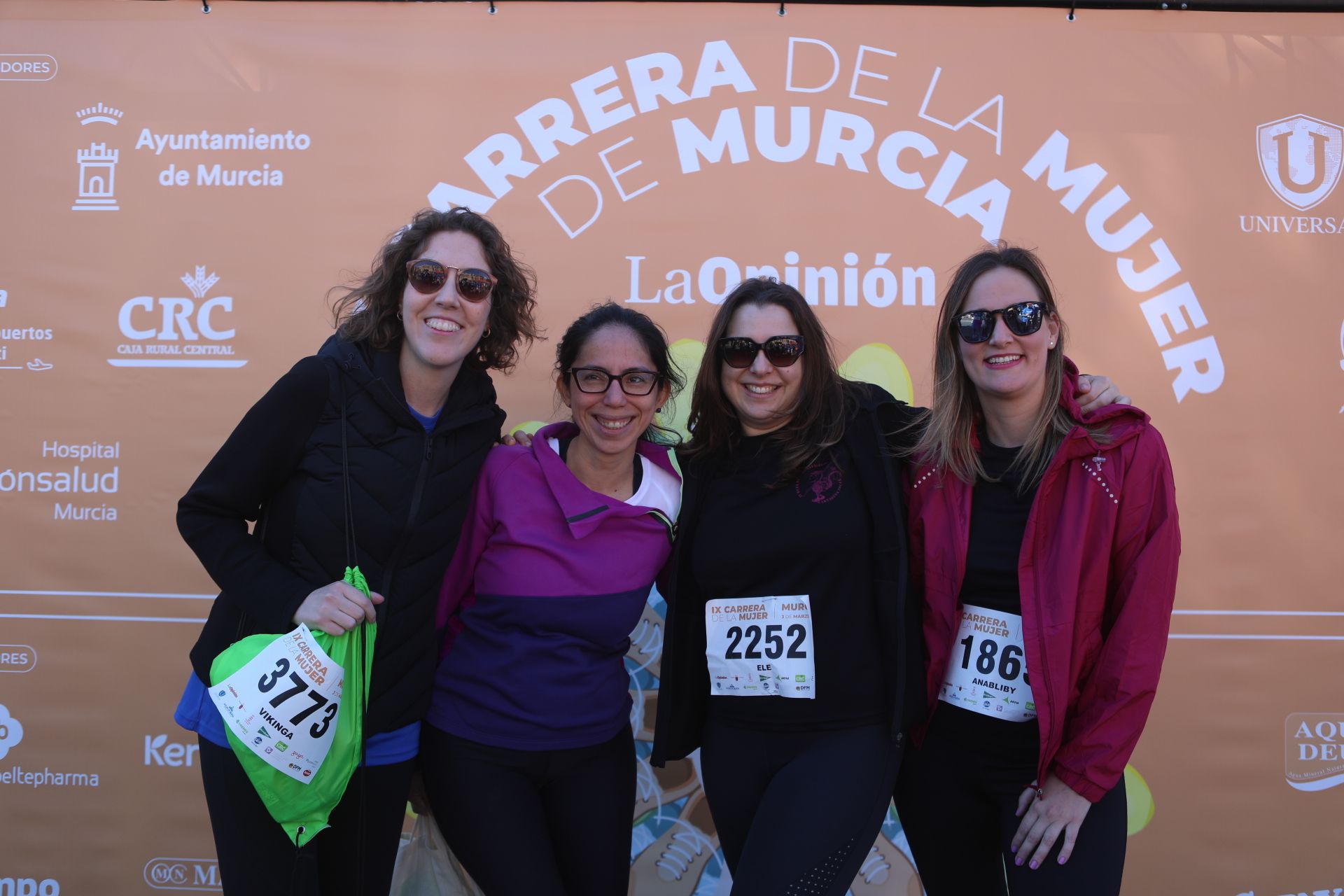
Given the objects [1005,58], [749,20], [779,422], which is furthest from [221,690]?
[1005,58]

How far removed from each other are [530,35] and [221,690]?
2422mm

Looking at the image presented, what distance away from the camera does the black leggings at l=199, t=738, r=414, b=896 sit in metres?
1.74

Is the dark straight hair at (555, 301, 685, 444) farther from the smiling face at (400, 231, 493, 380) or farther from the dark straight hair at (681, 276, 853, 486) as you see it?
the smiling face at (400, 231, 493, 380)

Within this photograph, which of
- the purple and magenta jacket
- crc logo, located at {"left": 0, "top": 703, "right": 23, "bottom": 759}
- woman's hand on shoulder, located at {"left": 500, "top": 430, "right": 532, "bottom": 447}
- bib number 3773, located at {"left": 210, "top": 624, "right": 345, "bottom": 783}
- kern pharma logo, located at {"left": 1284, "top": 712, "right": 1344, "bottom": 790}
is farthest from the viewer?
crc logo, located at {"left": 0, "top": 703, "right": 23, "bottom": 759}

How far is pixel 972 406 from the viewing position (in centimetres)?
197

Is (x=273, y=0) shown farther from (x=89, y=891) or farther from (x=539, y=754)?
(x=89, y=891)

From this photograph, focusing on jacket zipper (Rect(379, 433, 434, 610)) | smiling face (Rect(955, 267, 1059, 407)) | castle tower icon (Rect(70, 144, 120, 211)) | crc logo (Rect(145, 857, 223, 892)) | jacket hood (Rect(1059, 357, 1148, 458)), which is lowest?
crc logo (Rect(145, 857, 223, 892))

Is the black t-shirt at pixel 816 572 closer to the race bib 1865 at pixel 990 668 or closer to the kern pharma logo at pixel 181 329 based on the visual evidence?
the race bib 1865 at pixel 990 668

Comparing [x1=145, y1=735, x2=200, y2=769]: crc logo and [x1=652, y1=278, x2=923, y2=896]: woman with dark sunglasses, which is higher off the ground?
[x1=652, y1=278, x2=923, y2=896]: woman with dark sunglasses

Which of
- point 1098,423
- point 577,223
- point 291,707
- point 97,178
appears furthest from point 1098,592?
point 97,178

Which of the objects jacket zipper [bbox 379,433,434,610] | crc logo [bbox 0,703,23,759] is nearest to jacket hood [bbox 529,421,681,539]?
jacket zipper [bbox 379,433,434,610]

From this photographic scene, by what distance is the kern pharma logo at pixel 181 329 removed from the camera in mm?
3023

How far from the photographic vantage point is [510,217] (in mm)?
3039

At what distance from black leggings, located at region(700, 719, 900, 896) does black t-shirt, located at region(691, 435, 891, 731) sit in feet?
0.15
